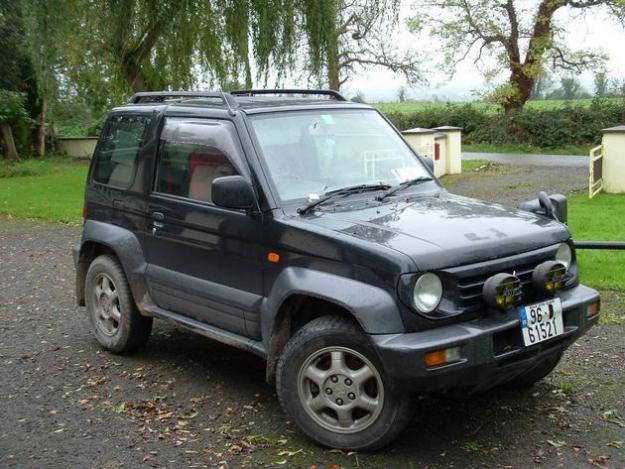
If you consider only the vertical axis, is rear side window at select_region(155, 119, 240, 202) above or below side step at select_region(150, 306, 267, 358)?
above

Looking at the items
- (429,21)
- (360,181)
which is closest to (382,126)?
(360,181)

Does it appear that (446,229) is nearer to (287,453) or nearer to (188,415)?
(287,453)

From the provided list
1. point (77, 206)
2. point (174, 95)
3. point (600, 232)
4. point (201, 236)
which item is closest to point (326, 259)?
point (201, 236)

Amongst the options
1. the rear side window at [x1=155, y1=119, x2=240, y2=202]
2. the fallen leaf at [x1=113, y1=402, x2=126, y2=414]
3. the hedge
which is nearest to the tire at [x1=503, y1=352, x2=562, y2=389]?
the rear side window at [x1=155, y1=119, x2=240, y2=202]

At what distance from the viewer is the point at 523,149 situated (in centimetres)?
3212

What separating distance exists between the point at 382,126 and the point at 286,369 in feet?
7.18

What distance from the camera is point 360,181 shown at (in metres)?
5.46

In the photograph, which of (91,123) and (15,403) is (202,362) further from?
(91,123)

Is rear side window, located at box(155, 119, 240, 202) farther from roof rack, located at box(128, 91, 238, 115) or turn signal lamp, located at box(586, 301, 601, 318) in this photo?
turn signal lamp, located at box(586, 301, 601, 318)

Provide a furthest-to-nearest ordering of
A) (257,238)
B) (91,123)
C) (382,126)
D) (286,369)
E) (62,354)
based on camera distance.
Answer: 1. (91,123)
2. (62,354)
3. (382,126)
4. (257,238)
5. (286,369)

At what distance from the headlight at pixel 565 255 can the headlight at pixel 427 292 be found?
1.02m

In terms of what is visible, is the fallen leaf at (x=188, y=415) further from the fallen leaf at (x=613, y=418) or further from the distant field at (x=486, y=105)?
the distant field at (x=486, y=105)

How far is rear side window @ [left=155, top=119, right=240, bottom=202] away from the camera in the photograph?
214 inches

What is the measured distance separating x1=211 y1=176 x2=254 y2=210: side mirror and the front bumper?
125 cm
